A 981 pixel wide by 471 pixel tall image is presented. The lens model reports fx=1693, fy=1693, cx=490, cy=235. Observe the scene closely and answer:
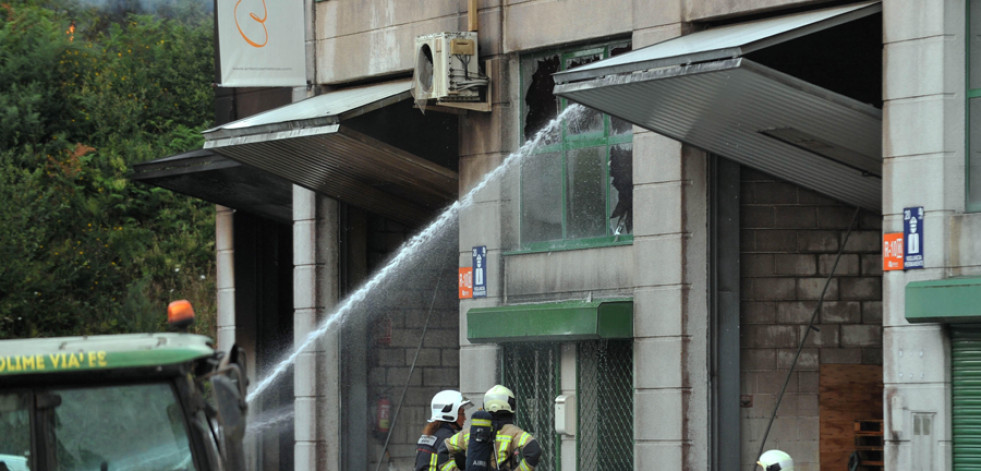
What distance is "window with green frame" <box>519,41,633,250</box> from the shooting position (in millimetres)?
17594

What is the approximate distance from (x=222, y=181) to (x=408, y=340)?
367 centimetres

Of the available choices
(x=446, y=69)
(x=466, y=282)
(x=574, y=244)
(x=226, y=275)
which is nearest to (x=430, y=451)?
(x=574, y=244)

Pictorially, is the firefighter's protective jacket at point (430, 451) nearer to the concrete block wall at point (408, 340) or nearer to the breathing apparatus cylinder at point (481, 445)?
the breathing apparatus cylinder at point (481, 445)

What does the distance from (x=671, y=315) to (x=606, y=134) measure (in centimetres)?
222

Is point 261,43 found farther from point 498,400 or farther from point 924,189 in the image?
point 924,189

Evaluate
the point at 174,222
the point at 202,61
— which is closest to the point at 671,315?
the point at 174,222

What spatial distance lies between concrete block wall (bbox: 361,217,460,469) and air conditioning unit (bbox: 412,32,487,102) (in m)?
3.75

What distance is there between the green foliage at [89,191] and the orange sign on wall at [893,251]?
77.9ft

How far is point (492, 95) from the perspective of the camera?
1880cm

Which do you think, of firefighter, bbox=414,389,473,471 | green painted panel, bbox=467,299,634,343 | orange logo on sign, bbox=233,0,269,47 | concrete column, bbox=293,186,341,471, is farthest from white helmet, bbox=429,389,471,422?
orange logo on sign, bbox=233,0,269,47

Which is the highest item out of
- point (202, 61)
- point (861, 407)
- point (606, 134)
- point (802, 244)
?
point (202, 61)

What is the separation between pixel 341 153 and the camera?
19.5 m

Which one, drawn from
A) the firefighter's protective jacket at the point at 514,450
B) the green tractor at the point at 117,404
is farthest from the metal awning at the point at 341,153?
the green tractor at the point at 117,404

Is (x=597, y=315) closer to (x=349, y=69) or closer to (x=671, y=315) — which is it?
(x=671, y=315)
